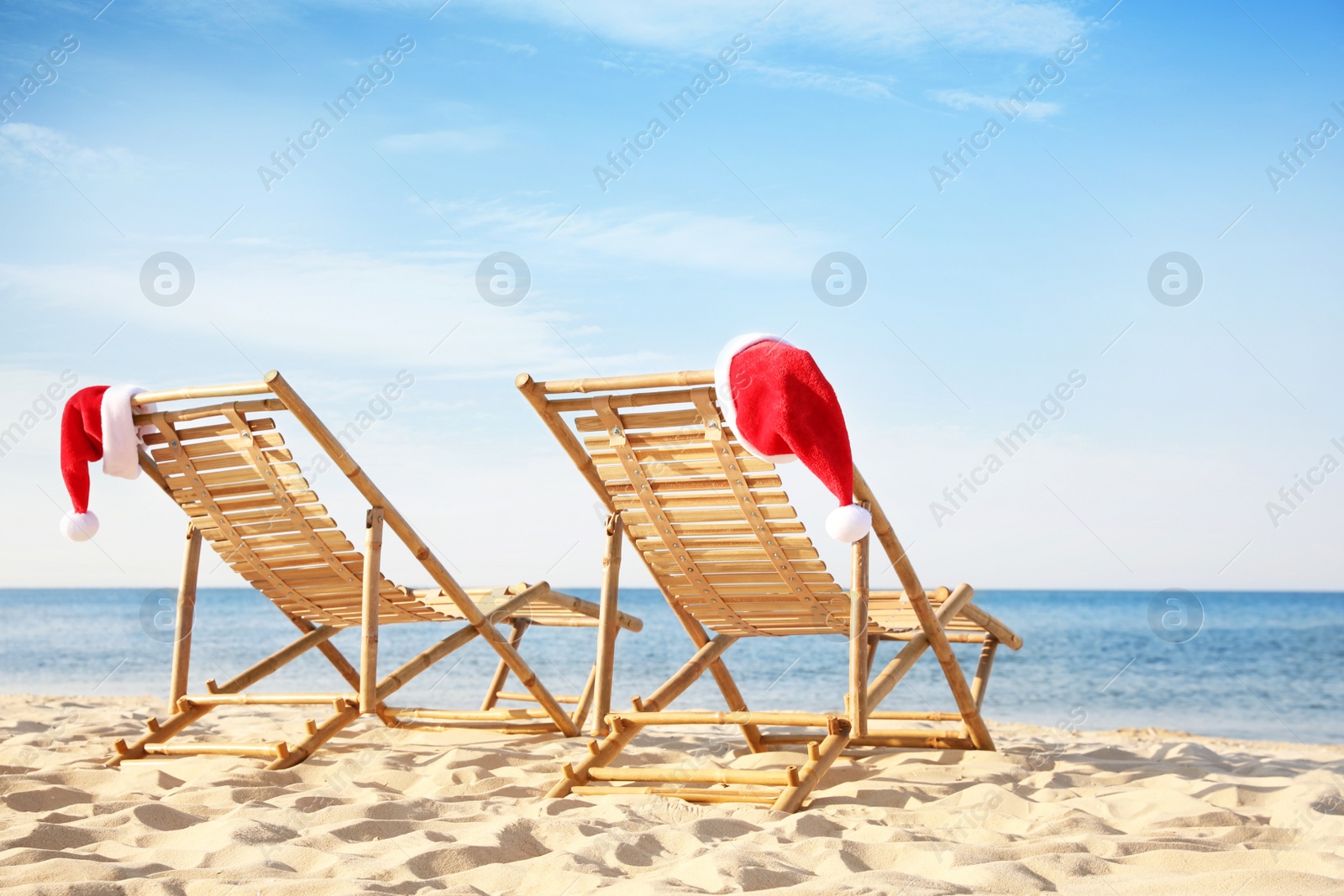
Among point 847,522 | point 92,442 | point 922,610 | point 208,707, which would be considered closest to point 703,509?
point 847,522

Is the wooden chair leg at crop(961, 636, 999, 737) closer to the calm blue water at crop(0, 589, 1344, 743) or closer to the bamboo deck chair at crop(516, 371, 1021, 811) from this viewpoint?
the bamboo deck chair at crop(516, 371, 1021, 811)

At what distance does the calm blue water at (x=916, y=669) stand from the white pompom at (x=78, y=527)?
1050 millimetres

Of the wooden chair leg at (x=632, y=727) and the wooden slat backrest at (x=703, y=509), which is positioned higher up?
the wooden slat backrest at (x=703, y=509)

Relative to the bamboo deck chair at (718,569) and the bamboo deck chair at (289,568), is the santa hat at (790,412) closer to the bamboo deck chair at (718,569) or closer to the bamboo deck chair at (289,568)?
Result: the bamboo deck chair at (718,569)

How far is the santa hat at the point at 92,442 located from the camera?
4191 mm

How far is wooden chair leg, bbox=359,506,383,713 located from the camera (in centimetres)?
413

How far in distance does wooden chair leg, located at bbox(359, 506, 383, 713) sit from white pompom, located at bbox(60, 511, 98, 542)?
120 centimetres

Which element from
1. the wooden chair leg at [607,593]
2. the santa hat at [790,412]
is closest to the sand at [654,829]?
the wooden chair leg at [607,593]

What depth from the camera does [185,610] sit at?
4613mm

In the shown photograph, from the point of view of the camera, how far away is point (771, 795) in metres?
3.34

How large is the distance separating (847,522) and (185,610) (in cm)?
296

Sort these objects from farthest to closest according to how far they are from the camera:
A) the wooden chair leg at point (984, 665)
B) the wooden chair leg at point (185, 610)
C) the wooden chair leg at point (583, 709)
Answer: the wooden chair leg at point (583, 709) → the wooden chair leg at point (984, 665) → the wooden chair leg at point (185, 610)

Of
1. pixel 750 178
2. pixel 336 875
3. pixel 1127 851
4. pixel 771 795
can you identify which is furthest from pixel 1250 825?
pixel 750 178

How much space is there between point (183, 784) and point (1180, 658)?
19.6m
